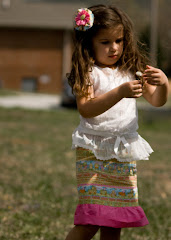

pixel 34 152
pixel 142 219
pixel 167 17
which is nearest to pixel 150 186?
pixel 34 152

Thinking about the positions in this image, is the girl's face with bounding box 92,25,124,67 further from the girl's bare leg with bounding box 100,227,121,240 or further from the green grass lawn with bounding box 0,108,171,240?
the girl's bare leg with bounding box 100,227,121,240

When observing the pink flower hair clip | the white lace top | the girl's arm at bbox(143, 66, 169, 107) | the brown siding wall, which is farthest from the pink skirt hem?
the brown siding wall

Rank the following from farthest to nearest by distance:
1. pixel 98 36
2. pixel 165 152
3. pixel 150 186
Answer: pixel 165 152 < pixel 150 186 < pixel 98 36

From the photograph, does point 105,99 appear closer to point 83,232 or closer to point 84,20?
point 84,20

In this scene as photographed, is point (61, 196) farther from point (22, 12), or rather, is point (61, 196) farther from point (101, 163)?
point (22, 12)

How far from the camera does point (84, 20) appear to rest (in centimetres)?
271

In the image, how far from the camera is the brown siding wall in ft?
103

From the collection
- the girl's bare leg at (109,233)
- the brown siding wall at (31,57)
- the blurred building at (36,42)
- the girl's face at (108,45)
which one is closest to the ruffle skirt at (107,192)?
the girl's bare leg at (109,233)

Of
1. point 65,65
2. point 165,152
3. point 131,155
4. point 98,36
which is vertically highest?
point 98,36

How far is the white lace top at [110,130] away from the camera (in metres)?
2.78

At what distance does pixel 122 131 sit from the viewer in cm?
281

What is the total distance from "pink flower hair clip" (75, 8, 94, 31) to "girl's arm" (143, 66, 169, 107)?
41 centimetres

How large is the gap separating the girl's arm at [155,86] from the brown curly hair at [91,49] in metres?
0.14

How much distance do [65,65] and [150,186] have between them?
26028 mm
